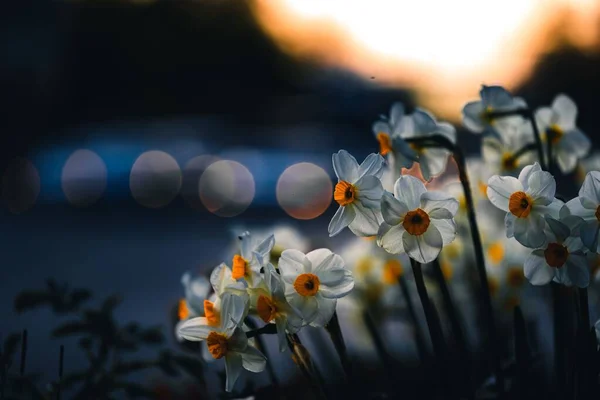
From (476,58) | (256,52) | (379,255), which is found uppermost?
(256,52)

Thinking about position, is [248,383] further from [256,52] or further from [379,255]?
[256,52]

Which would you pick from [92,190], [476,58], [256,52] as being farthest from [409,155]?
[256,52]

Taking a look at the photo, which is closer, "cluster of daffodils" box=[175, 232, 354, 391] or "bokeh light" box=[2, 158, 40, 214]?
"cluster of daffodils" box=[175, 232, 354, 391]

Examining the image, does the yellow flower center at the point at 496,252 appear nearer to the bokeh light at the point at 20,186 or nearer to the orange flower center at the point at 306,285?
the orange flower center at the point at 306,285

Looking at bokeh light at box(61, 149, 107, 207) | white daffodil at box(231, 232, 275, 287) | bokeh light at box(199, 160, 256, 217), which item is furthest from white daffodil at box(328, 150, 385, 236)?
bokeh light at box(61, 149, 107, 207)

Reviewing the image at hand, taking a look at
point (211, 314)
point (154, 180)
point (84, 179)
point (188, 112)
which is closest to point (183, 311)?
point (211, 314)

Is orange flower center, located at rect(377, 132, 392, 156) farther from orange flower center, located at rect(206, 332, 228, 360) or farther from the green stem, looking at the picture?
orange flower center, located at rect(206, 332, 228, 360)
